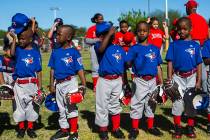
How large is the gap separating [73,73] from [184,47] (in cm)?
189

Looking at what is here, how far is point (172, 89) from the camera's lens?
6113mm

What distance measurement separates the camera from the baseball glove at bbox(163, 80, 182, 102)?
612 cm

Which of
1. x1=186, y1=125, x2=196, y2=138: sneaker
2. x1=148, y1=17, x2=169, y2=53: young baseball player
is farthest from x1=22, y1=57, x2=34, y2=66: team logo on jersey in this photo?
x1=148, y1=17, x2=169, y2=53: young baseball player

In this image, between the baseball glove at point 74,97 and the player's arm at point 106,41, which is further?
the player's arm at point 106,41

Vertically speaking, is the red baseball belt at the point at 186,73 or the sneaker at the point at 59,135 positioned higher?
the red baseball belt at the point at 186,73

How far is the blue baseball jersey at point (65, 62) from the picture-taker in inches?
246

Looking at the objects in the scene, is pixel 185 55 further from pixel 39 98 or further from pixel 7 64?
pixel 7 64

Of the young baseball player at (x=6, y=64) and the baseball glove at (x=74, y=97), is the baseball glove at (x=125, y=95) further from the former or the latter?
the young baseball player at (x=6, y=64)

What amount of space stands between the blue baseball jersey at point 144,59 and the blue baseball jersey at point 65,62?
0.89 metres

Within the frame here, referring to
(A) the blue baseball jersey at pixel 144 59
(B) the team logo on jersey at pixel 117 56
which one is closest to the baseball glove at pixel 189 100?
(A) the blue baseball jersey at pixel 144 59

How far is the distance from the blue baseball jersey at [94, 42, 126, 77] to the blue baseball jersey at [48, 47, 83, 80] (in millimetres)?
390

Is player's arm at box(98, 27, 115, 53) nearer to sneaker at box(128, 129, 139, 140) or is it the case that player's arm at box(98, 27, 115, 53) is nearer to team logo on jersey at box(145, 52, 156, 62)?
team logo on jersey at box(145, 52, 156, 62)

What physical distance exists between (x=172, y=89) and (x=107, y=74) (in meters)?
1.10

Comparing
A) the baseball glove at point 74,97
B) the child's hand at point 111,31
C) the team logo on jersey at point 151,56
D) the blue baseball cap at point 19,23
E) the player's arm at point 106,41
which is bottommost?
the baseball glove at point 74,97
